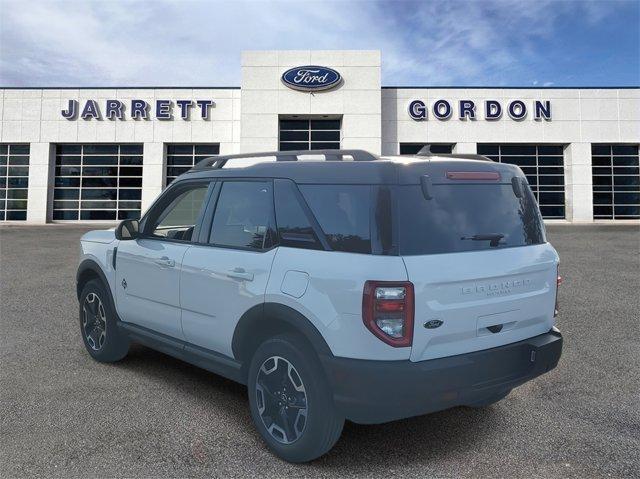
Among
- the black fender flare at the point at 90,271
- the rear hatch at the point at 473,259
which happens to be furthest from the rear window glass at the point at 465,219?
the black fender flare at the point at 90,271

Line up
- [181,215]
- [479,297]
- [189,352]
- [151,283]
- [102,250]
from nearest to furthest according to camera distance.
Answer: [479,297] → [189,352] → [151,283] → [181,215] → [102,250]

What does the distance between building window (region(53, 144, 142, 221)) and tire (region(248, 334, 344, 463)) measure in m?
23.9

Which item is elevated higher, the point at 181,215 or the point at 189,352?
the point at 181,215

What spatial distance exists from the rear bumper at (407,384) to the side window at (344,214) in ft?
2.04

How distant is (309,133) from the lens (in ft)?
79.3

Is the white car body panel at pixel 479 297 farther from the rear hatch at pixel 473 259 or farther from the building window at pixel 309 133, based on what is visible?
the building window at pixel 309 133

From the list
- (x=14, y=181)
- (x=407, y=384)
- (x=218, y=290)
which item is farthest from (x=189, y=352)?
(x=14, y=181)

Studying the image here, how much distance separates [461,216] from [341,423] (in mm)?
1351

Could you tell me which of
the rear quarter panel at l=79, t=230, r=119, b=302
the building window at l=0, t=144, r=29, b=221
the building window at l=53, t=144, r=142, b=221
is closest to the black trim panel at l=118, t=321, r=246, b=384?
the rear quarter panel at l=79, t=230, r=119, b=302

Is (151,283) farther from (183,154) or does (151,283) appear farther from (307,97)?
(183,154)

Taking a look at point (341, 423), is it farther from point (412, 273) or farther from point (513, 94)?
point (513, 94)

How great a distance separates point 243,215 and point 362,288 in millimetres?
1217

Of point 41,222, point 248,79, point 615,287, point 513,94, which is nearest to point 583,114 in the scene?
point 513,94

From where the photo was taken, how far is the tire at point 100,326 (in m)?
4.41
